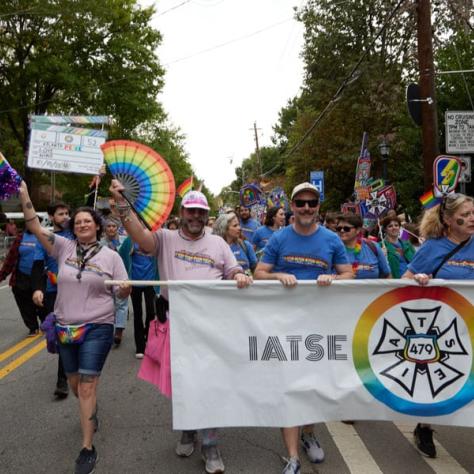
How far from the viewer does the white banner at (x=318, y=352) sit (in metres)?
3.21

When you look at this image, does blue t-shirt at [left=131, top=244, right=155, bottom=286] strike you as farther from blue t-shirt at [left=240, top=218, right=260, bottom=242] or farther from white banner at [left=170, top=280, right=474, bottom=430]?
blue t-shirt at [left=240, top=218, right=260, bottom=242]

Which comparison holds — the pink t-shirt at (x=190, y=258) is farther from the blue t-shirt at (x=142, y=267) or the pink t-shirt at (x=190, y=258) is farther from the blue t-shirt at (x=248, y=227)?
the blue t-shirt at (x=248, y=227)

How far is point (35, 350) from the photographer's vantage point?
6.51 metres

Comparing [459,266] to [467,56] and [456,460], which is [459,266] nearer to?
[456,460]

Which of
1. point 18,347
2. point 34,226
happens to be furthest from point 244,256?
point 18,347

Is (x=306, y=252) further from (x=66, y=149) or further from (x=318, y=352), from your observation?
(x=66, y=149)

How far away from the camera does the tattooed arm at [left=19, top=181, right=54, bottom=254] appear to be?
11.7ft

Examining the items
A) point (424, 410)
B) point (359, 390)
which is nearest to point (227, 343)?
point (359, 390)

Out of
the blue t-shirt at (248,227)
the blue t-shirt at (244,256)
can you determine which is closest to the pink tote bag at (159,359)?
the blue t-shirt at (244,256)

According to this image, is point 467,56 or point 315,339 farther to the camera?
point 467,56

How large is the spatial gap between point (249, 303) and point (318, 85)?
83.0 ft

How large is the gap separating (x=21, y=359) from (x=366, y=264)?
14.0 feet

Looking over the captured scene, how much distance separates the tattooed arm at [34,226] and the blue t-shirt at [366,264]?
2.62m

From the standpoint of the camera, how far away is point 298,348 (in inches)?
129
